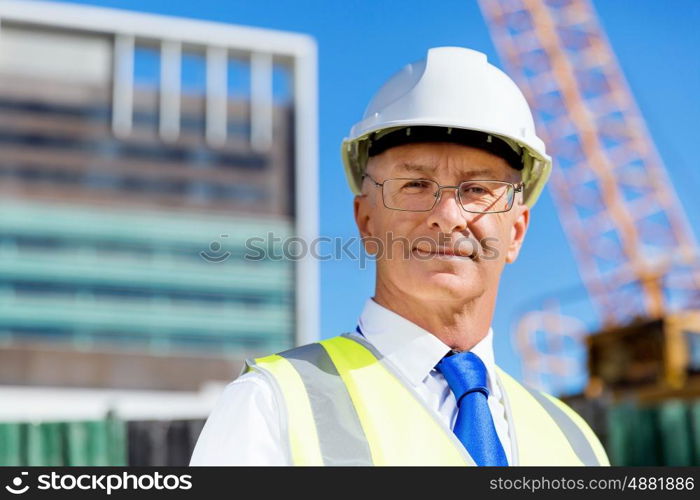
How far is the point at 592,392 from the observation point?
20500 millimetres

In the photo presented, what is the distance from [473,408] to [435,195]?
0.52 metres

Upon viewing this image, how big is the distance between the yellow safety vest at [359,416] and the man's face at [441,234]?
227mm

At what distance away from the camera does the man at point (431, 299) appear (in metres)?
1.96

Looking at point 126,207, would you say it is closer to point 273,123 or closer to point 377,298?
point 273,123

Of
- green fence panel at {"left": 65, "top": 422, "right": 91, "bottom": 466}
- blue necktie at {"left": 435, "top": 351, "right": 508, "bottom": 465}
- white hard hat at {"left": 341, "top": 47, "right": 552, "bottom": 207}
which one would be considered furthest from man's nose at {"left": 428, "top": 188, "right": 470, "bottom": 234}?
green fence panel at {"left": 65, "top": 422, "right": 91, "bottom": 466}

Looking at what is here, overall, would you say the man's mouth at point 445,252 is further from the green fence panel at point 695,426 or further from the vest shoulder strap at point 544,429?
the green fence panel at point 695,426

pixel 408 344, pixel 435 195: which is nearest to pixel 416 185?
pixel 435 195

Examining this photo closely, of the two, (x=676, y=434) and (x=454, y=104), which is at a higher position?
(x=454, y=104)

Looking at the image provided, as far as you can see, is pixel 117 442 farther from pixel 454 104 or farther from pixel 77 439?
pixel 454 104

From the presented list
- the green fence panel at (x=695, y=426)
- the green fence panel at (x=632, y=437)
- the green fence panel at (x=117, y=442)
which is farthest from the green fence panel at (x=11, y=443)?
the green fence panel at (x=695, y=426)

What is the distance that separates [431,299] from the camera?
216cm

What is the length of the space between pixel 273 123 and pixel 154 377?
22034mm

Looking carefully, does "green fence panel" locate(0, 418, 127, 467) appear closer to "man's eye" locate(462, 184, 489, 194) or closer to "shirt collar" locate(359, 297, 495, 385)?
"shirt collar" locate(359, 297, 495, 385)

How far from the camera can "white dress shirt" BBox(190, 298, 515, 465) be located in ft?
5.80
